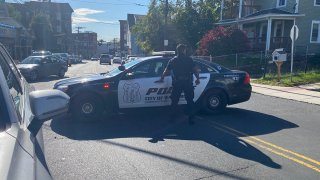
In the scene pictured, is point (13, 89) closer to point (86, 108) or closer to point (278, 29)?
point (86, 108)

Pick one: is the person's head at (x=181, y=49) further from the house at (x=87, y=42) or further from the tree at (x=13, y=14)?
the house at (x=87, y=42)

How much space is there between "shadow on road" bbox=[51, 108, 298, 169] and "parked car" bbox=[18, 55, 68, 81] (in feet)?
38.8

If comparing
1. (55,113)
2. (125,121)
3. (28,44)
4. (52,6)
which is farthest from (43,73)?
(52,6)

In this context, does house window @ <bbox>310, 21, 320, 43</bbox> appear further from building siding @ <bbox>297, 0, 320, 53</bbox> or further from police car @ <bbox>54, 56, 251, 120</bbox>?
police car @ <bbox>54, 56, 251, 120</bbox>

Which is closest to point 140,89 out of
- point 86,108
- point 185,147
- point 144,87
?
point 144,87

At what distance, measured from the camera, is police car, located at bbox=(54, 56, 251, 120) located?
7.82m

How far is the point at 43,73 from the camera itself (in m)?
19.7

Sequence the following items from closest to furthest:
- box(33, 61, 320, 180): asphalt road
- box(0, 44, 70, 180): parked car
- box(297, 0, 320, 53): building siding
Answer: box(0, 44, 70, 180): parked car < box(33, 61, 320, 180): asphalt road < box(297, 0, 320, 53): building siding

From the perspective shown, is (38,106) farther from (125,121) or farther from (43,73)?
(43,73)

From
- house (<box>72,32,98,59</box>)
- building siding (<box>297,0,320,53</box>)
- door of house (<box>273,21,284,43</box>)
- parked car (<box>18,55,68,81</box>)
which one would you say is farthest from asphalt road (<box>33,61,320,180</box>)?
house (<box>72,32,98,59</box>)

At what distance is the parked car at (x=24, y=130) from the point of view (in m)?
1.59

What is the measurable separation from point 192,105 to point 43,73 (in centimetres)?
1419

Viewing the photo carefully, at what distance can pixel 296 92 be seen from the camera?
13.2m

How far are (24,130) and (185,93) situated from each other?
598cm
